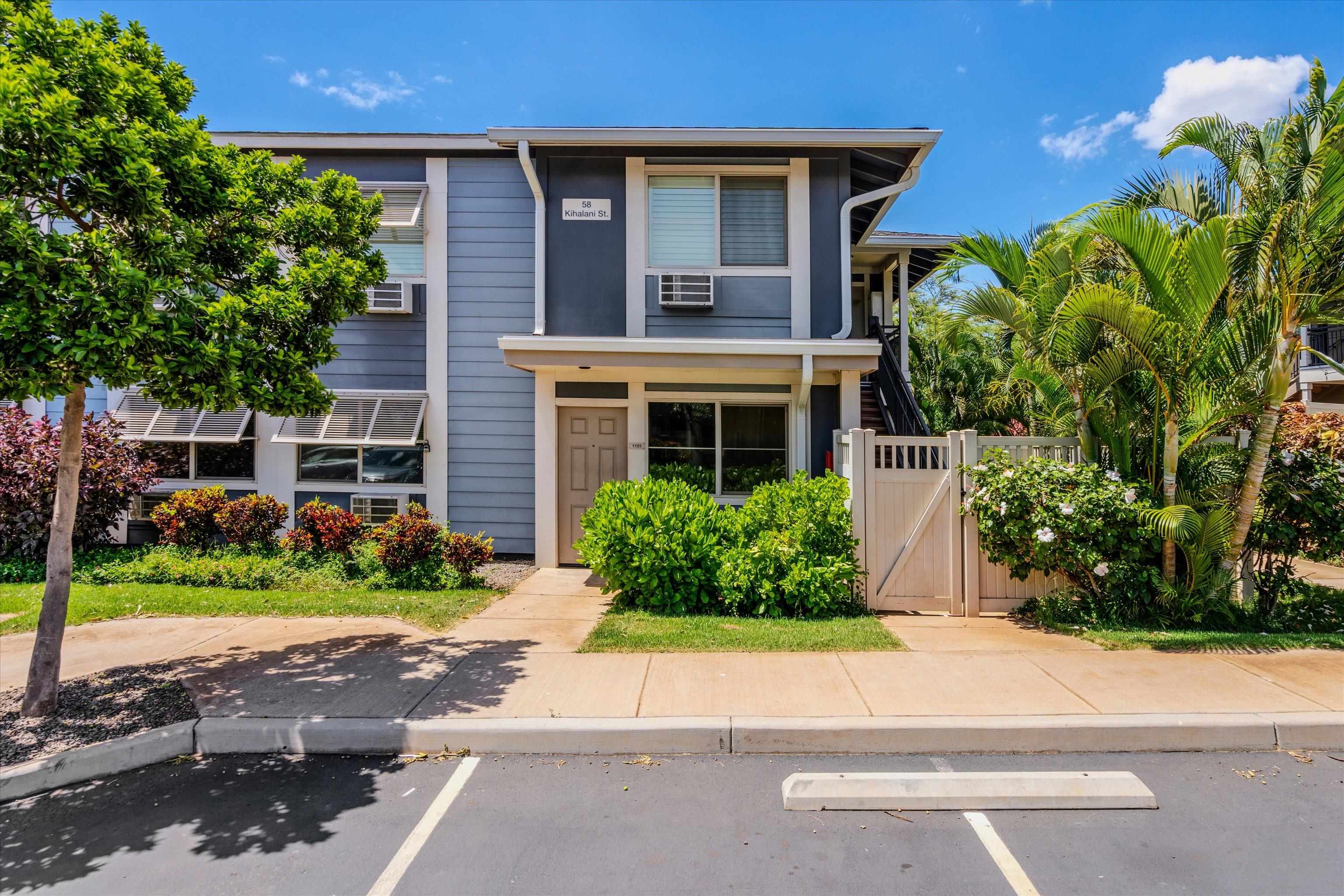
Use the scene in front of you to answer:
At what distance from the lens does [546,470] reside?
30.5 ft

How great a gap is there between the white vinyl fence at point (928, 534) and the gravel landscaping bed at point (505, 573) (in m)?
4.21

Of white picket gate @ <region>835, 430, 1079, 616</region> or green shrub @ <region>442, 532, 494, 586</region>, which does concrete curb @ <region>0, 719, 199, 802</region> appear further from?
white picket gate @ <region>835, 430, 1079, 616</region>

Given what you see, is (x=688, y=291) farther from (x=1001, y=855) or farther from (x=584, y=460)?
(x=1001, y=855)

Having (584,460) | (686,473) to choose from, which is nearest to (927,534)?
(686,473)

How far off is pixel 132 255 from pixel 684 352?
5435mm

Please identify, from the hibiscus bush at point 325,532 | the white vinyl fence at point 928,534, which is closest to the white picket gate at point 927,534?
the white vinyl fence at point 928,534

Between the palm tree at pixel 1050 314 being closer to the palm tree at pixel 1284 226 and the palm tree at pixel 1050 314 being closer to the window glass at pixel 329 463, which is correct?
the palm tree at pixel 1284 226

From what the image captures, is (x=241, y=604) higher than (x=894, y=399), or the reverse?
(x=894, y=399)

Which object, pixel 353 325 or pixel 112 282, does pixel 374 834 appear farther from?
pixel 353 325

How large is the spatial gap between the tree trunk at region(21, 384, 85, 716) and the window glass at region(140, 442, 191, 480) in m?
6.03

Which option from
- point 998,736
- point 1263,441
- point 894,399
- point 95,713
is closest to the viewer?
point 998,736

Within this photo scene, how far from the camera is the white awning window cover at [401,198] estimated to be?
9734mm

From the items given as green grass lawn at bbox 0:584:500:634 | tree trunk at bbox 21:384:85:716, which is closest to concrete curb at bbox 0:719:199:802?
tree trunk at bbox 21:384:85:716

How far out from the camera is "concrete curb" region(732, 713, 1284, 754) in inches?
166
